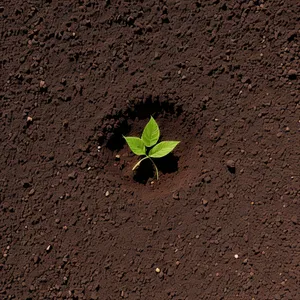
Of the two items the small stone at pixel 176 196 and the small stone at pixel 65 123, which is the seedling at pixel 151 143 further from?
the small stone at pixel 65 123

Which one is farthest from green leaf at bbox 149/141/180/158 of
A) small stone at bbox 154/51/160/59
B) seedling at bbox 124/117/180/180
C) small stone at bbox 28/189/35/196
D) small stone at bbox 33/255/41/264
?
small stone at bbox 33/255/41/264

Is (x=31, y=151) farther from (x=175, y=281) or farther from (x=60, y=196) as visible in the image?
(x=175, y=281)

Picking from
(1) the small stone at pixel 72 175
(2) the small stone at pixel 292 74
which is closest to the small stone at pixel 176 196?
(1) the small stone at pixel 72 175

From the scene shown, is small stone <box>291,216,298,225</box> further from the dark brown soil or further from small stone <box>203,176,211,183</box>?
small stone <box>203,176,211,183</box>

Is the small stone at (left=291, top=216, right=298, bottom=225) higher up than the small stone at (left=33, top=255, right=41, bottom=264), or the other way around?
the small stone at (left=33, top=255, right=41, bottom=264)

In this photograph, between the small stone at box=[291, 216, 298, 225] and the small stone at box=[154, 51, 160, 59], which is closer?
the small stone at box=[291, 216, 298, 225]
